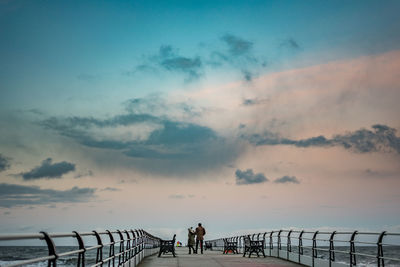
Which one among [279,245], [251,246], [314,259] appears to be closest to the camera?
[314,259]

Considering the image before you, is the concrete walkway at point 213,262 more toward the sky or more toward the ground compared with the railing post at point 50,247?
more toward the ground

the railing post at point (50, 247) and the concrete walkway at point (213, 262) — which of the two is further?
the concrete walkway at point (213, 262)

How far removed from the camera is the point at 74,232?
8.06 meters

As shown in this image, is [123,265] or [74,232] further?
[123,265]

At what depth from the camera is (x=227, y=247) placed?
1624 inches

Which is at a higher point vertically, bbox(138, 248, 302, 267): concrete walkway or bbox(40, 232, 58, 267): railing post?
bbox(40, 232, 58, 267): railing post

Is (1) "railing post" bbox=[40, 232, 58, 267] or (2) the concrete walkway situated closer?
(1) "railing post" bbox=[40, 232, 58, 267]

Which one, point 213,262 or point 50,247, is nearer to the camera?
point 50,247

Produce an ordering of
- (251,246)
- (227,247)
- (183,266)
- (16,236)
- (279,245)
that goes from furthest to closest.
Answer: (227,247), (251,246), (279,245), (183,266), (16,236)

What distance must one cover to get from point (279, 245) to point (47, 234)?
22.7 m

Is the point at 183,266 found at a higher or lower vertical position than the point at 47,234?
lower

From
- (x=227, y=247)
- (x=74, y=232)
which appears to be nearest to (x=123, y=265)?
(x=74, y=232)

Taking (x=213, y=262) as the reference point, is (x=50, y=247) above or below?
above

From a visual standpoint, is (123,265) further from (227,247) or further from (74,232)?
(227,247)
